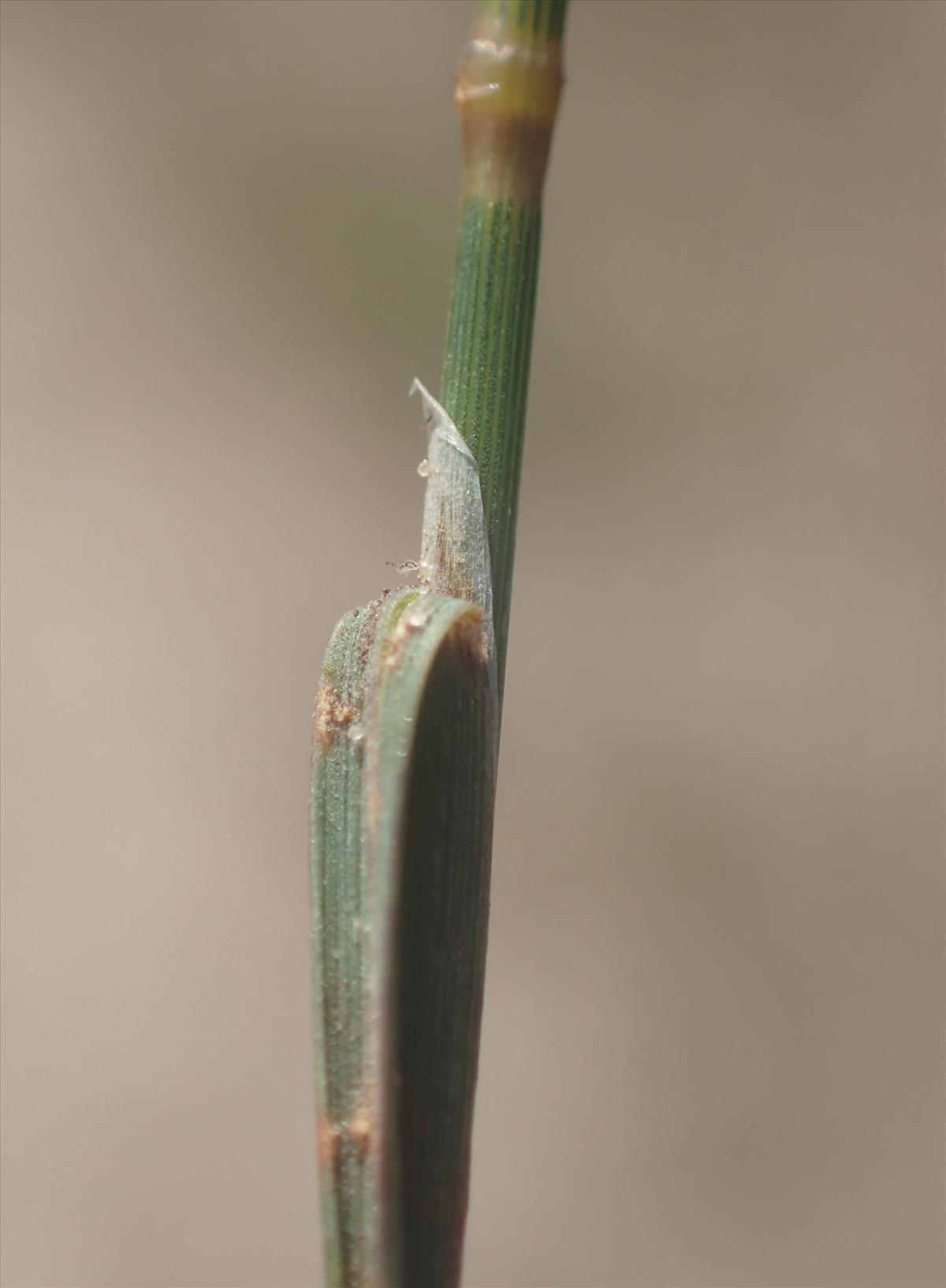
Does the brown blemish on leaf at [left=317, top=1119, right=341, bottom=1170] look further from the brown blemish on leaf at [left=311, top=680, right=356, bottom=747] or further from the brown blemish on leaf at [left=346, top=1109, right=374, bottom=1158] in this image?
the brown blemish on leaf at [left=311, top=680, right=356, bottom=747]

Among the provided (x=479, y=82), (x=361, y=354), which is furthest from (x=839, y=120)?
(x=479, y=82)

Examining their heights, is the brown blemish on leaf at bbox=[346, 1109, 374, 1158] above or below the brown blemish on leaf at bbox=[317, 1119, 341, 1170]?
above

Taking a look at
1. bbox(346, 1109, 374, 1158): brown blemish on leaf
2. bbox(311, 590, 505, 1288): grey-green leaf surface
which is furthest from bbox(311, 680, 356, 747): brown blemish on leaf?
bbox(346, 1109, 374, 1158): brown blemish on leaf

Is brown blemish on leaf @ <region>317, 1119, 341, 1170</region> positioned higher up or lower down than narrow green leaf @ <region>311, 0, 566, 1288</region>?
lower down

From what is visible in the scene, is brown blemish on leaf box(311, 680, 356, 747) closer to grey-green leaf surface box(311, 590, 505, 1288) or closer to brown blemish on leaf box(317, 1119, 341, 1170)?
grey-green leaf surface box(311, 590, 505, 1288)

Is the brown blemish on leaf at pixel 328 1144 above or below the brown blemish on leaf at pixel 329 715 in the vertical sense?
below

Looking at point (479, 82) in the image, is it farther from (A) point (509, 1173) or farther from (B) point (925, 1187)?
(B) point (925, 1187)

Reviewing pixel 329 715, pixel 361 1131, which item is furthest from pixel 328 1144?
pixel 329 715

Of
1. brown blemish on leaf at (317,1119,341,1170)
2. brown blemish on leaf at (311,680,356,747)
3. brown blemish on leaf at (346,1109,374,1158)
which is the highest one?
brown blemish on leaf at (311,680,356,747)

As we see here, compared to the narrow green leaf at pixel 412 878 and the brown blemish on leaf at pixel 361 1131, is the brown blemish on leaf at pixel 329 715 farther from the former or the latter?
the brown blemish on leaf at pixel 361 1131

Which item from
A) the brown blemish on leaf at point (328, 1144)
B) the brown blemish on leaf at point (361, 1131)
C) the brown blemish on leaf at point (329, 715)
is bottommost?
the brown blemish on leaf at point (328, 1144)

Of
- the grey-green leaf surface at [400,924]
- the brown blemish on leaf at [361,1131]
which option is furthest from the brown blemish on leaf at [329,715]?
the brown blemish on leaf at [361,1131]
